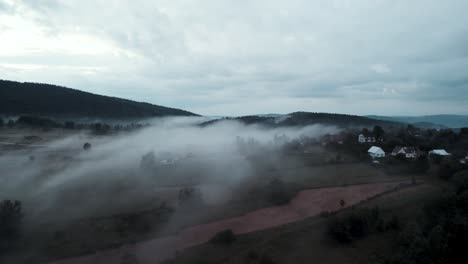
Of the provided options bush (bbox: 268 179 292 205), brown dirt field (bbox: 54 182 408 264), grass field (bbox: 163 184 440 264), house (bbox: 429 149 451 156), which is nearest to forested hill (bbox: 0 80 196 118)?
brown dirt field (bbox: 54 182 408 264)

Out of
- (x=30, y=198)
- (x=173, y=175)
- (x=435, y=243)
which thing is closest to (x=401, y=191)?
(x=435, y=243)

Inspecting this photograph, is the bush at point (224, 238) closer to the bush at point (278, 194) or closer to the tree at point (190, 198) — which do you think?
the tree at point (190, 198)

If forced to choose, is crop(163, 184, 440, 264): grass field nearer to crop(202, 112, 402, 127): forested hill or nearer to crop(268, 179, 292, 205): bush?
crop(268, 179, 292, 205): bush

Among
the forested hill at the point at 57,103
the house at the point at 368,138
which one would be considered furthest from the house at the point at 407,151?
the forested hill at the point at 57,103

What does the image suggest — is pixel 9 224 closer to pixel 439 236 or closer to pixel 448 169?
pixel 439 236

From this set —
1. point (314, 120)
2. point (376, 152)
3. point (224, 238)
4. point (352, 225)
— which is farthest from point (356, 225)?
point (314, 120)

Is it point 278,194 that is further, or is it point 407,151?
point 407,151
